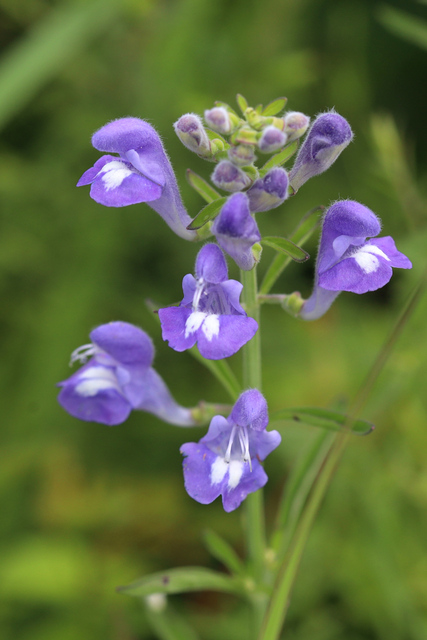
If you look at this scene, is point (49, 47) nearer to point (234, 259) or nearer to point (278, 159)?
point (278, 159)

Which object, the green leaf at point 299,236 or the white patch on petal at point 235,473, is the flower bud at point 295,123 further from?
the white patch on petal at point 235,473

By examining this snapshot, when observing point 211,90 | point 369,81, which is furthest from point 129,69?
point 369,81

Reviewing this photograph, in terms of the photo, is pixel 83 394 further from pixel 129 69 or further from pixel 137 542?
pixel 129 69

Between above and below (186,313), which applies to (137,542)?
below

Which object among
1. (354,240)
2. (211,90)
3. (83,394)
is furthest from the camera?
(211,90)

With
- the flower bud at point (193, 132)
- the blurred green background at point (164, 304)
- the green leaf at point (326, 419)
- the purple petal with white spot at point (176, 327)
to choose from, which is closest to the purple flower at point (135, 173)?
the flower bud at point (193, 132)

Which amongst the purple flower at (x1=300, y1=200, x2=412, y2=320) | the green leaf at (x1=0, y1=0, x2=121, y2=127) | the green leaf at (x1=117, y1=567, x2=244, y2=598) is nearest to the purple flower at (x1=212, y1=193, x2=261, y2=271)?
the purple flower at (x1=300, y1=200, x2=412, y2=320)

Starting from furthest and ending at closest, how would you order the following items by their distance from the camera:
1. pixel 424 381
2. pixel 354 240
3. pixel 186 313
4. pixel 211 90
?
pixel 211 90 → pixel 424 381 → pixel 354 240 → pixel 186 313
